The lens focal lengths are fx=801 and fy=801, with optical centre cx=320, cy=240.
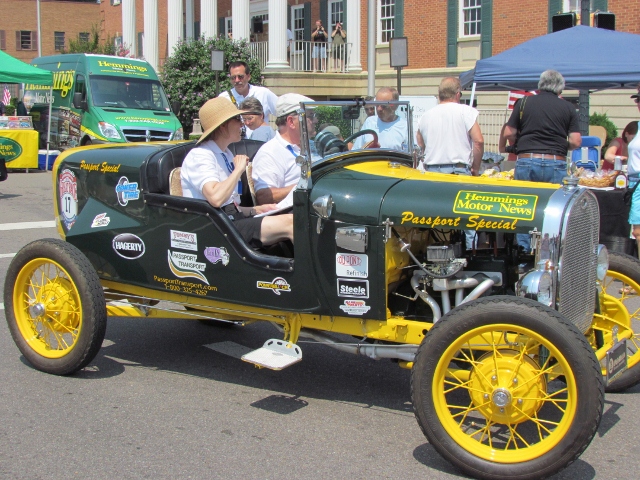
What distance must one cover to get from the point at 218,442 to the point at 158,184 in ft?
5.35

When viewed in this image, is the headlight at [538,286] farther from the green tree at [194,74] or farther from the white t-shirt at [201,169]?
the green tree at [194,74]

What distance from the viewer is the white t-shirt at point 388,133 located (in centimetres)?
455

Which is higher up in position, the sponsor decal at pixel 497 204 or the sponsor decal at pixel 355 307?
the sponsor decal at pixel 497 204

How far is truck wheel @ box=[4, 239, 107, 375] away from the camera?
178 inches

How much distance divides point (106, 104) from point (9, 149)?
2.42 meters

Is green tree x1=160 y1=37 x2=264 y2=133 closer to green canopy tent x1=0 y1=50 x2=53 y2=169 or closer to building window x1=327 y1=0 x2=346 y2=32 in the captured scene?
building window x1=327 y1=0 x2=346 y2=32

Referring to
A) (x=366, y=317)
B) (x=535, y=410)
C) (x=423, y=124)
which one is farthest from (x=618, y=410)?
(x=423, y=124)

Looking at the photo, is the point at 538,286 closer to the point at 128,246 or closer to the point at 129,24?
the point at 128,246

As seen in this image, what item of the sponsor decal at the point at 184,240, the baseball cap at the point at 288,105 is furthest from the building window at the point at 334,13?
the sponsor decal at the point at 184,240

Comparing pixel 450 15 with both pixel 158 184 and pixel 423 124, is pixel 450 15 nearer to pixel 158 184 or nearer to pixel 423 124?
pixel 423 124

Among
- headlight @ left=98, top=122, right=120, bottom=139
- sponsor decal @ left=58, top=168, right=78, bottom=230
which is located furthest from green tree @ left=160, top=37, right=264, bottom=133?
sponsor decal @ left=58, top=168, right=78, bottom=230

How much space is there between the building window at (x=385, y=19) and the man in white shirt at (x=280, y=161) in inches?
837

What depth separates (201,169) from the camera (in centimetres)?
454

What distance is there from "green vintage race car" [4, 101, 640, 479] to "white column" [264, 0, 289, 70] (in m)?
20.3
